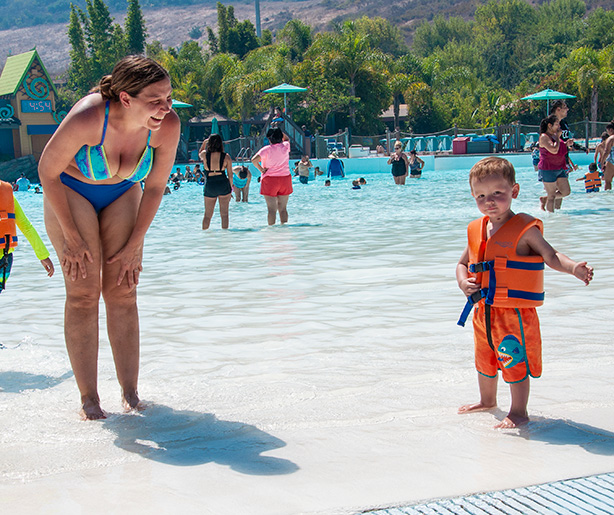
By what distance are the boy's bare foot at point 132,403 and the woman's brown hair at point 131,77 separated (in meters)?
1.27

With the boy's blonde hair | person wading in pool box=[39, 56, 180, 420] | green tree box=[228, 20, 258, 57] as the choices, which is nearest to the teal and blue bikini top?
person wading in pool box=[39, 56, 180, 420]

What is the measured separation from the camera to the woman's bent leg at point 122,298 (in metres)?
3.16

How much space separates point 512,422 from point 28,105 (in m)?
40.4

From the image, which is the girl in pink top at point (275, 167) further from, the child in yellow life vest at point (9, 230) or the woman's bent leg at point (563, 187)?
the child in yellow life vest at point (9, 230)

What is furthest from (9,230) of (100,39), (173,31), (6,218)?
(173,31)

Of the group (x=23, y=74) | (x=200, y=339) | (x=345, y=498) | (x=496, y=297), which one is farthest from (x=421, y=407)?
(x=23, y=74)

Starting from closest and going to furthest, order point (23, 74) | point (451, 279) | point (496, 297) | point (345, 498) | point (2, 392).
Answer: point (345, 498), point (496, 297), point (2, 392), point (451, 279), point (23, 74)

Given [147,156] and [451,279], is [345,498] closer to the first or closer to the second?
[147,156]

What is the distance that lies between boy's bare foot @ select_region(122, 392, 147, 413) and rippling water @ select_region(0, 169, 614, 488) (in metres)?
0.05

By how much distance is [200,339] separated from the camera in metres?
4.64

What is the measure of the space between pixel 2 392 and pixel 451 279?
12.6 feet

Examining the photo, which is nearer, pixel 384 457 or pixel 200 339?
pixel 384 457

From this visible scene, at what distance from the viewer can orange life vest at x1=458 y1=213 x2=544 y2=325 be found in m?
2.90

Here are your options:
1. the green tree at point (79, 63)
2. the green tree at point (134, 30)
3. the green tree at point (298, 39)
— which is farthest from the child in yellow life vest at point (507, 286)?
the green tree at point (134, 30)
